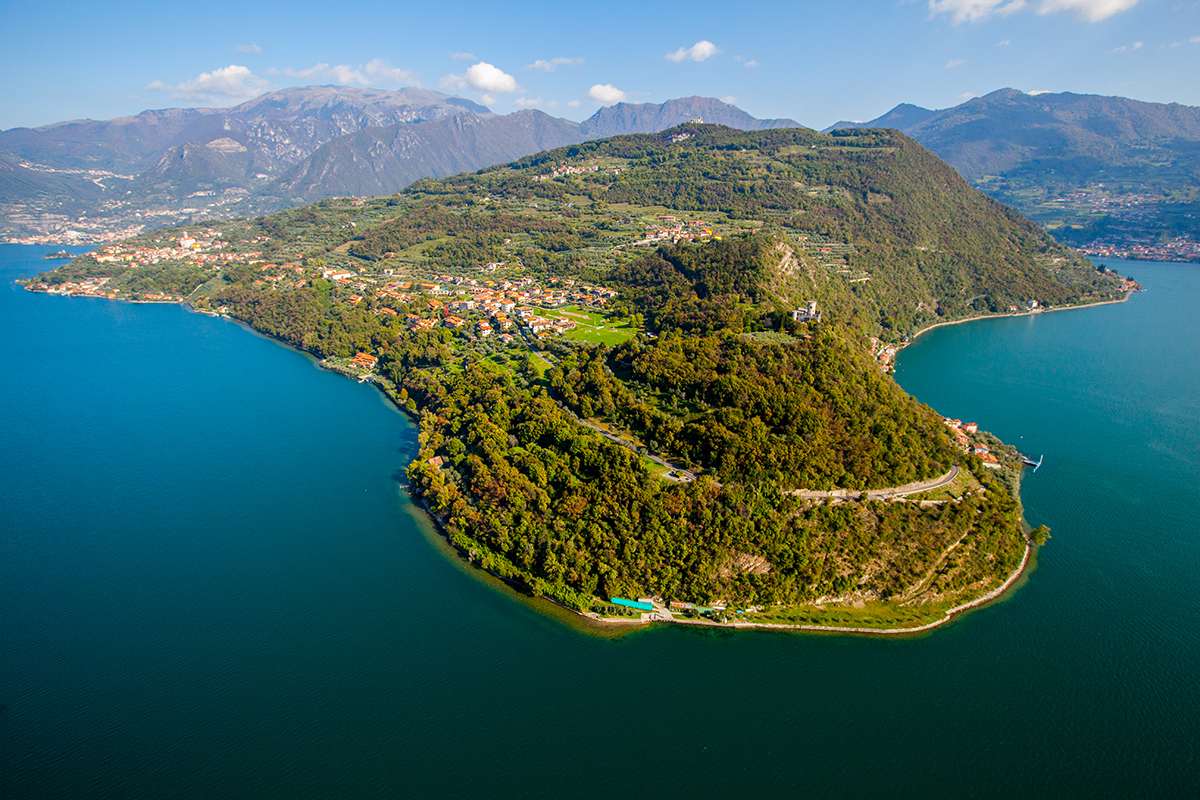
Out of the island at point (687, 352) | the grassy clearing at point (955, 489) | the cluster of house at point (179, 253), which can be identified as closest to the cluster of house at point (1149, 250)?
the island at point (687, 352)

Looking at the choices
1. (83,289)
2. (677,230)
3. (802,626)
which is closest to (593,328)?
(802,626)

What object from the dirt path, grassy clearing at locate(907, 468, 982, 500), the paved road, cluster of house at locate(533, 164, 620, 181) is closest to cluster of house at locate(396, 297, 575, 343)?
the paved road

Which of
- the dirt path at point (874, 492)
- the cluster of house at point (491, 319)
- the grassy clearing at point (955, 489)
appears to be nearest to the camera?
the dirt path at point (874, 492)

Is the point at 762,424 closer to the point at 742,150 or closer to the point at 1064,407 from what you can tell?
the point at 1064,407

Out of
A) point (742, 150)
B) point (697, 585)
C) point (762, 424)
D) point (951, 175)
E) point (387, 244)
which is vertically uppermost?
→ point (742, 150)

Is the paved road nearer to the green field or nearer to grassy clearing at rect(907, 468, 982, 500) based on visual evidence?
grassy clearing at rect(907, 468, 982, 500)

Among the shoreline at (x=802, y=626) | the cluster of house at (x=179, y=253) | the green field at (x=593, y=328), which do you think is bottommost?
the shoreline at (x=802, y=626)

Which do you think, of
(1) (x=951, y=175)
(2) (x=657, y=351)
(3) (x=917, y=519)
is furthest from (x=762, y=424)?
(1) (x=951, y=175)

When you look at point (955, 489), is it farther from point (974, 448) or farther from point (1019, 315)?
point (1019, 315)

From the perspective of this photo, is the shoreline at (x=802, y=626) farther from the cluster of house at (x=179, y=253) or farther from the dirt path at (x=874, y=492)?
the cluster of house at (x=179, y=253)
